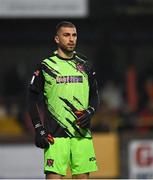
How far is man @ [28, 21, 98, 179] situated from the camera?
6.37 metres

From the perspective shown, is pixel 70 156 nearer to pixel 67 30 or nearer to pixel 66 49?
pixel 66 49

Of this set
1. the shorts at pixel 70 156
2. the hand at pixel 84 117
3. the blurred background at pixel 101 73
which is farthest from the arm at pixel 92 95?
the blurred background at pixel 101 73

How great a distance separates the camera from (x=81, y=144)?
6426 mm

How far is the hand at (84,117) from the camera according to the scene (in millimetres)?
6332

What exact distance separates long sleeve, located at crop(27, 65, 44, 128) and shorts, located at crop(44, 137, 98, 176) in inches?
10.4

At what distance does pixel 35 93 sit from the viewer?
6480 millimetres

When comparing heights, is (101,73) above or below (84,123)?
above

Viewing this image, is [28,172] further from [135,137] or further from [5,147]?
[135,137]

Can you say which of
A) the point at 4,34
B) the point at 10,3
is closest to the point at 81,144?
the point at 10,3

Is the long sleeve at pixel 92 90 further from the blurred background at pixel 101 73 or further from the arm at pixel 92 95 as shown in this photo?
the blurred background at pixel 101 73

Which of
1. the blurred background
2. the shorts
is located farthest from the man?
the blurred background

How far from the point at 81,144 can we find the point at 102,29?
9.37 metres

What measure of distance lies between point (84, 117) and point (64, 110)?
7.5 inches

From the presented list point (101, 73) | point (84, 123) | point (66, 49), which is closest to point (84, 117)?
point (84, 123)
